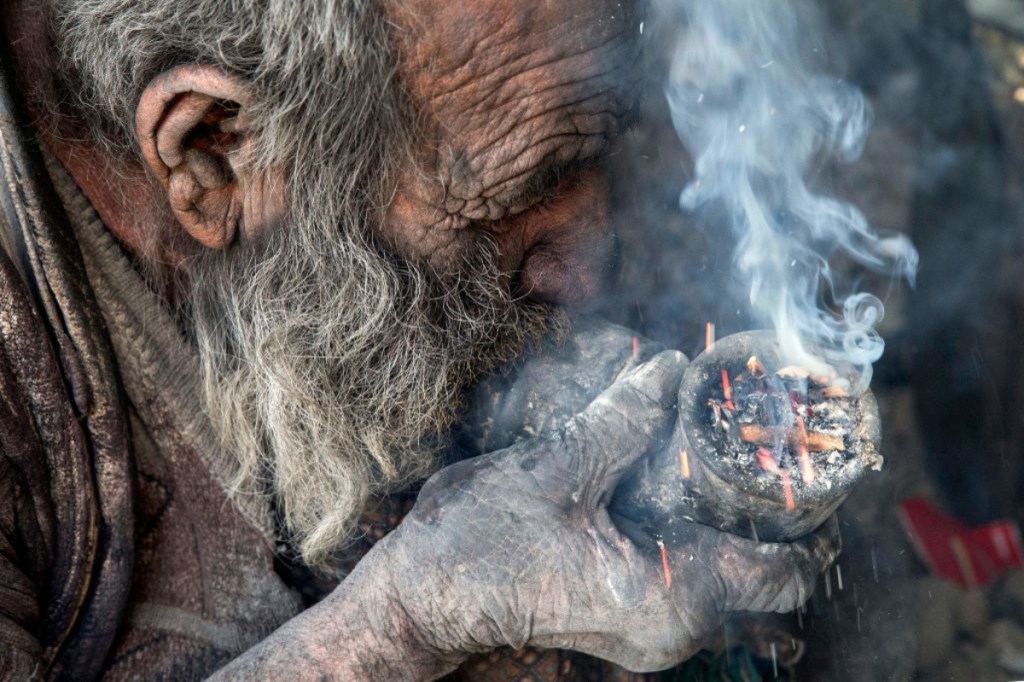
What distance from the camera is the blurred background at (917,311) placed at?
2197 mm

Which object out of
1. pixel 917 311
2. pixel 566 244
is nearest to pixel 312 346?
pixel 566 244

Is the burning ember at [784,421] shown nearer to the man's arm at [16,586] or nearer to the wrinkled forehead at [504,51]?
the wrinkled forehead at [504,51]

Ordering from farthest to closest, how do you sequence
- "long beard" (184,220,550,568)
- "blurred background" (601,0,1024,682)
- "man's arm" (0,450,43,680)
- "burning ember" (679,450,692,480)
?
1. "blurred background" (601,0,1024,682)
2. "long beard" (184,220,550,568)
3. "man's arm" (0,450,43,680)
4. "burning ember" (679,450,692,480)

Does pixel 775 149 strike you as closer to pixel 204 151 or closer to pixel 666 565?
pixel 666 565

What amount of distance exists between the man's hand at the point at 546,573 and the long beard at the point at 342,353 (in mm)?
327

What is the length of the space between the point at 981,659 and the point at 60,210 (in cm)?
248

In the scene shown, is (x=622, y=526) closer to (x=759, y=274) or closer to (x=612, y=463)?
(x=612, y=463)

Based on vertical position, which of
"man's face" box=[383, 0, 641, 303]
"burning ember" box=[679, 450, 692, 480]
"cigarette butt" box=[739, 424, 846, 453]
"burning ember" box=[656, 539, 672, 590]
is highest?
"man's face" box=[383, 0, 641, 303]

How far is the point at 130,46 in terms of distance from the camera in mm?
1710

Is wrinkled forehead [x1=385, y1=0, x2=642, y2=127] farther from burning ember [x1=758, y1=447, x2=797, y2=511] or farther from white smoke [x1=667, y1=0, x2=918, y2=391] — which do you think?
burning ember [x1=758, y1=447, x2=797, y2=511]

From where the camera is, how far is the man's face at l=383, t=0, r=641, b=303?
164 centimetres

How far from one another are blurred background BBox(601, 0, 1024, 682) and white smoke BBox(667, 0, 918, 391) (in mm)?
62

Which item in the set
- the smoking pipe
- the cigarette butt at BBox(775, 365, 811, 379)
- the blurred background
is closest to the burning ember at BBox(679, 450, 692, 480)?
the smoking pipe

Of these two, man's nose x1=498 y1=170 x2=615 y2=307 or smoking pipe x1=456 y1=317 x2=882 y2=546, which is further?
man's nose x1=498 y1=170 x2=615 y2=307
